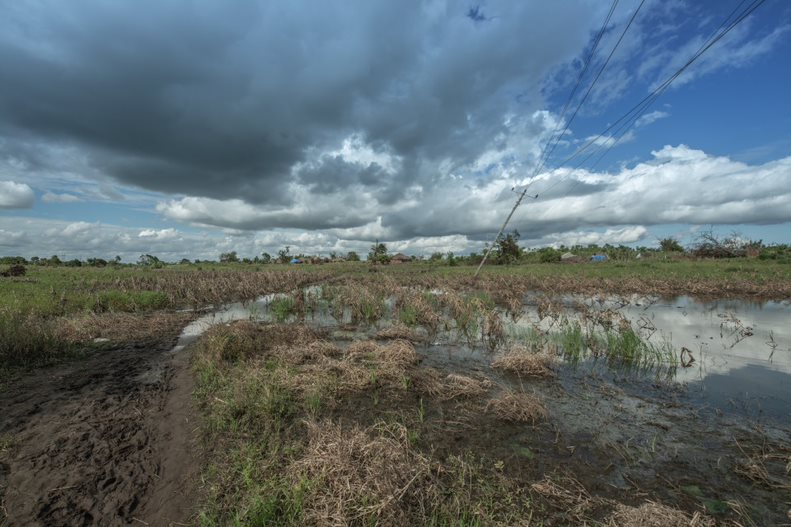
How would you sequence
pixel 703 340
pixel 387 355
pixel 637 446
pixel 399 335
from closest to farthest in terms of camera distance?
1. pixel 637 446
2. pixel 387 355
3. pixel 703 340
4. pixel 399 335

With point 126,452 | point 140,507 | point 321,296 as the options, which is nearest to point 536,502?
point 140,507

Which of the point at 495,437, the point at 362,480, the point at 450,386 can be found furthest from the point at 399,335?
the point at 362,480

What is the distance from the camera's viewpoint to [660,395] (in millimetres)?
7426

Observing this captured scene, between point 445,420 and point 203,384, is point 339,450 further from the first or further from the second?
point 203,384

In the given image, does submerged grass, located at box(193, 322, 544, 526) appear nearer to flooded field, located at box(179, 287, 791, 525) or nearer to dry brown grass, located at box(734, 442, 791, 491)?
flooded field, located at box(179, 287, 791, 525)

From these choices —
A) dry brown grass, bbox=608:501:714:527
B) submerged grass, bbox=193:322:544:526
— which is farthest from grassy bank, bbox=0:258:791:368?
dry brown grass, bbox=608:501:714:527

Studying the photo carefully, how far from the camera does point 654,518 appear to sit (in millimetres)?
3504

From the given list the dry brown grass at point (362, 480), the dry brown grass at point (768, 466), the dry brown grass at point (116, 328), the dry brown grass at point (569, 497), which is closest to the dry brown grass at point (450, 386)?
the dry brown grass at point (362, 480)

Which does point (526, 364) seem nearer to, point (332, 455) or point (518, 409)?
point (518, 409)

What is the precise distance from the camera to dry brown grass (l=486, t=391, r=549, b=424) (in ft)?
20.3

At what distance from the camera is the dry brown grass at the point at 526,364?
8.69 m

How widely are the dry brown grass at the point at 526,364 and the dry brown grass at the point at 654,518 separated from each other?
16.0 ft

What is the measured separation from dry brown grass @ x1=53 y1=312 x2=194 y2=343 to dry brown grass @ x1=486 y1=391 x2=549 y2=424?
12.1 metres

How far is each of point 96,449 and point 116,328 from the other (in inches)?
371
